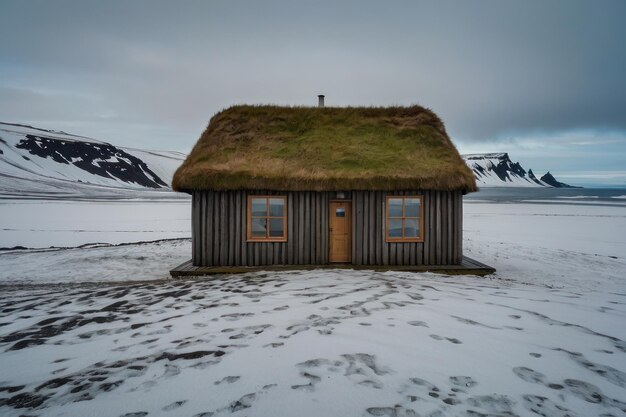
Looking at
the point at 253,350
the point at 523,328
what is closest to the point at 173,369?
the point at 253,350

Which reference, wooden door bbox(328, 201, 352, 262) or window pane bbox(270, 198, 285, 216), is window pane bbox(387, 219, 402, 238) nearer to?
wooden door bbox(328, 201, 352, 262)

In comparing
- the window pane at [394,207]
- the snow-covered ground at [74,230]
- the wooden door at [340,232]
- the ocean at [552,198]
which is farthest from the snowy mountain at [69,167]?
the window pane at [394,207]

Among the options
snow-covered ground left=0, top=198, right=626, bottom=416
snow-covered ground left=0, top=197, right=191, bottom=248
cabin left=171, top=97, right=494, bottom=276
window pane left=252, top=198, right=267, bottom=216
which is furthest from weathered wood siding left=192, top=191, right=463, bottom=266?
snow-covered ground left=0, top=197, right=191, bottom=248

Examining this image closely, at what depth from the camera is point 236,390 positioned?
350cm

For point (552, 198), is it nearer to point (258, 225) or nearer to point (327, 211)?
point (327, 211)

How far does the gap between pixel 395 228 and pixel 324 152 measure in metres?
3.27

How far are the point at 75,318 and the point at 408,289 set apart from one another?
610 cm

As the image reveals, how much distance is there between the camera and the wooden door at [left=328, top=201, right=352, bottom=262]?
11016mm

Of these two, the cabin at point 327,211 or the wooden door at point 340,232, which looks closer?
the cabin at point 327,211

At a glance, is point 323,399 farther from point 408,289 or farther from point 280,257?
point 280,257

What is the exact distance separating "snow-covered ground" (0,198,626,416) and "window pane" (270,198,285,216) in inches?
111

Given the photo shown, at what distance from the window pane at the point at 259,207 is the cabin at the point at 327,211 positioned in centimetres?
3

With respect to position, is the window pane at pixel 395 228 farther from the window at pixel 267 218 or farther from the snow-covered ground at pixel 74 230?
the snow-covered ground at pixel 74 230

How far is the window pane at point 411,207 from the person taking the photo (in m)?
10.9
